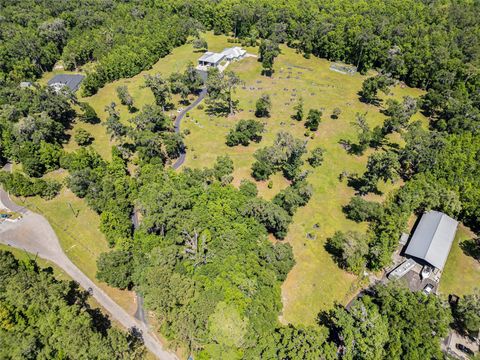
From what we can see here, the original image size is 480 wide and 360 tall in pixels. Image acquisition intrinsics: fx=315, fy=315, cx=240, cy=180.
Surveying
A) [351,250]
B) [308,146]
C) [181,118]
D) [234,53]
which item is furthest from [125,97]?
[351,250]

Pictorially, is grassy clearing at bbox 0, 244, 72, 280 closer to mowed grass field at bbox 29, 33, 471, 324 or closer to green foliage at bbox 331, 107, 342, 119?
mowed grass field at bbox 29, 33, 471, 324

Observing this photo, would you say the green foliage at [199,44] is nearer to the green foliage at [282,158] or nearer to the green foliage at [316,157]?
the green foliage at [282,158]

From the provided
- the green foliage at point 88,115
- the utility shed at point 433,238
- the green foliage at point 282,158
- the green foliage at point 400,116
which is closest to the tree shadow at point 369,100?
the green foliage at point 400,116

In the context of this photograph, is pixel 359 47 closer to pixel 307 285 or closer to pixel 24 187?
pixel 307 285

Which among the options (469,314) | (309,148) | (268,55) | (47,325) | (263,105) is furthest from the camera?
(268,55)

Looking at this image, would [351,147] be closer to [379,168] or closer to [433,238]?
[379,168]

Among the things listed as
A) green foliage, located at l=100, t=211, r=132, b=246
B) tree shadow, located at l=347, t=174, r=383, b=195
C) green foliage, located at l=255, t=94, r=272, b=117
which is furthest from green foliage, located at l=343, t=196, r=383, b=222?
green foliage, located at l=100, t=211, r=132, b=246
